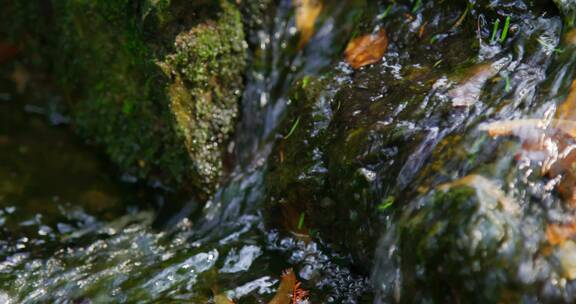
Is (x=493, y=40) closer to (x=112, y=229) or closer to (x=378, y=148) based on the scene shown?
(x=378, y=148)

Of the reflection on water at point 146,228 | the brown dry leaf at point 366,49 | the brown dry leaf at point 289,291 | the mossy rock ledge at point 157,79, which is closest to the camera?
the brown dry leaf at point 289,291

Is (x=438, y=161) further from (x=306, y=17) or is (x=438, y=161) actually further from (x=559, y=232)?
(x=306, y=17)

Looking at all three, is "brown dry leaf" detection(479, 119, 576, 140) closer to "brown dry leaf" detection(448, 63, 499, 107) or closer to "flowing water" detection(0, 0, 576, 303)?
"flowing water" detection(0, 0, 576, 303)

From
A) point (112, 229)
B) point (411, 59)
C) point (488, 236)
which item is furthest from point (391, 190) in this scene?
point (112, 229)

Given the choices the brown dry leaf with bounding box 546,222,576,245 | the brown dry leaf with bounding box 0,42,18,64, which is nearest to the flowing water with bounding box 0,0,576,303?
the brown dry leaf with bounding box 546,222,576,245

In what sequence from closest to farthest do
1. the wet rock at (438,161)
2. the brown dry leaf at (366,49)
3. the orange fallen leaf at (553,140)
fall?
the wet rock at (438,161) → the orange fallen leaf at (553,140) → the brown dry leaf at (366,49)

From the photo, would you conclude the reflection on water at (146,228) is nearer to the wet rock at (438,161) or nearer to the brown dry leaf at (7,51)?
the wet rock at (438,161)

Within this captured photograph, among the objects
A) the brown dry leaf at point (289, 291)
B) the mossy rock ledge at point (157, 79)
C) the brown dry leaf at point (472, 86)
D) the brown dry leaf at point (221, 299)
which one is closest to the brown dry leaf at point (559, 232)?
the brown dry leaf at point (472, 86)

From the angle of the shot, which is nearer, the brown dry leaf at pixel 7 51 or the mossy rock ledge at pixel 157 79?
the mossy rock ledge at pixel 157 79
